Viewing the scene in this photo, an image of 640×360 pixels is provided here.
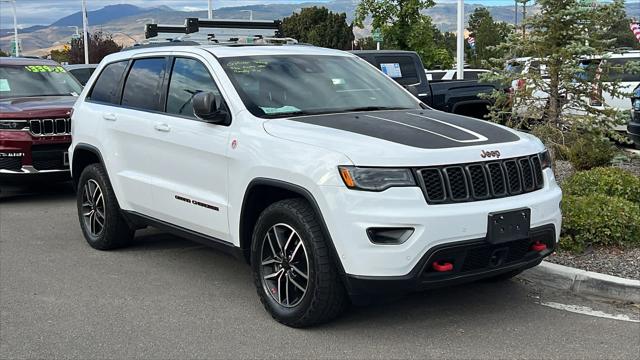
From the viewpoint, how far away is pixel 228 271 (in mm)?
6145

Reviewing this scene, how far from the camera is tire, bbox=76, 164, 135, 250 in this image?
261 inches

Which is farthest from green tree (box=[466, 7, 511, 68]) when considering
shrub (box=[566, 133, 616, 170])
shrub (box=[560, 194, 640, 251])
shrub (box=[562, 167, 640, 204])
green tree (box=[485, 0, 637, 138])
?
shrub (box=[560, 194, 640, 251])

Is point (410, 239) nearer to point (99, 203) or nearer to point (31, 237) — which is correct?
point (99, 203)

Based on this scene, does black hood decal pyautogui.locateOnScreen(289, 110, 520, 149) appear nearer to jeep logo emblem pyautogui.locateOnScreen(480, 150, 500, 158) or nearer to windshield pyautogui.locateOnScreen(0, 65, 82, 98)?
jeep logo emblem pyautogui.locateOnScreen(480, 150, 500, 158)

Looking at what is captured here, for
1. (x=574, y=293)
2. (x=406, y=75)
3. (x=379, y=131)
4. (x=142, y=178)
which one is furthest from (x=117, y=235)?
(x=406, y=75)

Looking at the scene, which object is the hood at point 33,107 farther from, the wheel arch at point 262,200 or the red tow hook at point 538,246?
the red tow hook at point 538,246

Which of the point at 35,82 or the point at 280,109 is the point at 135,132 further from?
the point at 35,82

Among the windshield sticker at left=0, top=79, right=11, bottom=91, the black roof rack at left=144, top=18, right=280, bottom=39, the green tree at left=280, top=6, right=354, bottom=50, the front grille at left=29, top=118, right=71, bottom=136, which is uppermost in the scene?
the green tree at left=280, top=6, right=354, bottom=50

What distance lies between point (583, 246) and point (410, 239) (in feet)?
8.34

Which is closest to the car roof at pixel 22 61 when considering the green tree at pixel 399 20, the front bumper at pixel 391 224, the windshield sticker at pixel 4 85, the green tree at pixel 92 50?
the windshield sticker at pixel 4 85

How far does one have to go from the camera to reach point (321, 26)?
6488 cm

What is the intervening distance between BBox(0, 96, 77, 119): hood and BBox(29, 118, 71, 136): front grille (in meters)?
0.07

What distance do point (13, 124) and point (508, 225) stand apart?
703 centimetres

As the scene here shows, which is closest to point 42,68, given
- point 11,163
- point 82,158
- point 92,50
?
point 11,163
